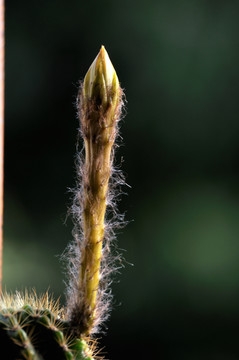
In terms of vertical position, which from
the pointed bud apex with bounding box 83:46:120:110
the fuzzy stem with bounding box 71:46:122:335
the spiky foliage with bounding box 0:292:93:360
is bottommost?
the spiky foliage with bounding box 0:292:93:360

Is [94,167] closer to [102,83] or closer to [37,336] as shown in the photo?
[102,83]

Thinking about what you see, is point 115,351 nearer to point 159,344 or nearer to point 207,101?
point 159,344

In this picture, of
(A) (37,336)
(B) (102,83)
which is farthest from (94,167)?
(A) (37,336)

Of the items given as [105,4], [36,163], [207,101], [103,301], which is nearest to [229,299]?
[207,101]

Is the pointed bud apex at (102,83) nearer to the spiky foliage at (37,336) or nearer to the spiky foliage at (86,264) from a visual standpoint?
the spiky foliage at (86,264)

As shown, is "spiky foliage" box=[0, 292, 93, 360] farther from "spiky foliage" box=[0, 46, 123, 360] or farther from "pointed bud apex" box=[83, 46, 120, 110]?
"pointed bud apex" box=[83, 46, 120, 110]

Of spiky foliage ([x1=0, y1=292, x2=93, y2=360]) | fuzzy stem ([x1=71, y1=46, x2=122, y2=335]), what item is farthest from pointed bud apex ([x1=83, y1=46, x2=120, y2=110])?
spiky foliage ([x1=0, y1=292, x2=93, y2=360])
